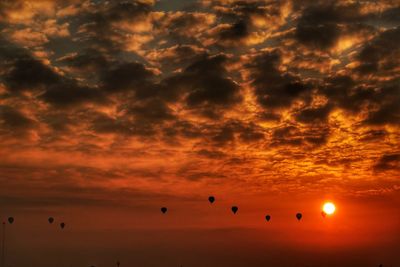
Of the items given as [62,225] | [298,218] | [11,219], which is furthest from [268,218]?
[11,219]

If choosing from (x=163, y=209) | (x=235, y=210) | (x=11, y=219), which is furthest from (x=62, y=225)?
(x=235, y=210)

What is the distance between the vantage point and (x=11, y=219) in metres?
184

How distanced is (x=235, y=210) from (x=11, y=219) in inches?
2447

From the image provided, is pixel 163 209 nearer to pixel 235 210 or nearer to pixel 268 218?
pixel 235 210

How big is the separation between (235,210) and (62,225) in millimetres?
52287

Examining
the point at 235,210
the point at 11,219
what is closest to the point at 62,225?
the point at 11,219

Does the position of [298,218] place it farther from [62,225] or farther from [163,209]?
[62,225]

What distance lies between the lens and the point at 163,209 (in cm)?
16200

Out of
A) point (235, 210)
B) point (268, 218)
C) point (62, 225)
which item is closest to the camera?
point (235, 210)

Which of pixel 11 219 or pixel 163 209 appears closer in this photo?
pixel 163 209

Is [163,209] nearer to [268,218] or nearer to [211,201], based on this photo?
[211,201]

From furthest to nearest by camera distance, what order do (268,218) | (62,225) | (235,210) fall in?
(62,225)
(268,218)
(235,210)

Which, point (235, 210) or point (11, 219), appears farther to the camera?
point (11, 219)

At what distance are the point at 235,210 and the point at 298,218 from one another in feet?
53.4
